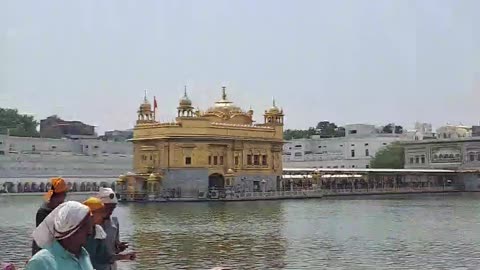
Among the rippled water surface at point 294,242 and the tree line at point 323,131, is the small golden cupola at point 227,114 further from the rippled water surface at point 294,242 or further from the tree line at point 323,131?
the tree line at point 323,131

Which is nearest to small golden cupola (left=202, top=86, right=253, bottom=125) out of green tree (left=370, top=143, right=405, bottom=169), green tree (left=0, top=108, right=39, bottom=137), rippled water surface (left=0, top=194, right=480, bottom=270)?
rippled water surface (left=0, top=194, right=480, bottom=270)

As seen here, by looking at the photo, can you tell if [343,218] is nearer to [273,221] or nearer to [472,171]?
[273,221]

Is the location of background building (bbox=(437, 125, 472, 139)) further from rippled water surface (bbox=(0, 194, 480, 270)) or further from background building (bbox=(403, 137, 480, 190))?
rippled water surface (bbox=(0, 194, 480, 270))

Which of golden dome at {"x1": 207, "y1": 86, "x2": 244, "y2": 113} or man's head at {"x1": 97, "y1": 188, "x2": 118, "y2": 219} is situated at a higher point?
golden dome at {"x1": 207, "y1": 86, "x2": 244, "y2": 113}

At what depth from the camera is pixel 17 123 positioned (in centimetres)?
9469

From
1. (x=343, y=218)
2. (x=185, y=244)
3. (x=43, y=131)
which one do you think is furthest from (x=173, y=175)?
(x=43, y=131)

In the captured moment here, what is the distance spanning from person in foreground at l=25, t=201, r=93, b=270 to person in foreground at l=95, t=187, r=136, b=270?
160 centimetres

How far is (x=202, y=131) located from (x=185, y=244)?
31348 mm

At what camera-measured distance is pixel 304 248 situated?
652 inches

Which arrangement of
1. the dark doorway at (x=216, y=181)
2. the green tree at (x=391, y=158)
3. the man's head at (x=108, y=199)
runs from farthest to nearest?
1. the green tree at (x=391, y=158)
2. the dark doorway at (x=216, y=181)
3. the man's head at (x=108, y=199)

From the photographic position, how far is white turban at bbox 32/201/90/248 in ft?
12.6

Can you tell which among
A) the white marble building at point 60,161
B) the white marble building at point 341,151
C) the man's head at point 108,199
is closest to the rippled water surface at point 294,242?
the man's head at point 108,199

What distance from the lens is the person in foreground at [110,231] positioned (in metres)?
5.57

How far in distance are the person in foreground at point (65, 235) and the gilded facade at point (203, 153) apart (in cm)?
4291
